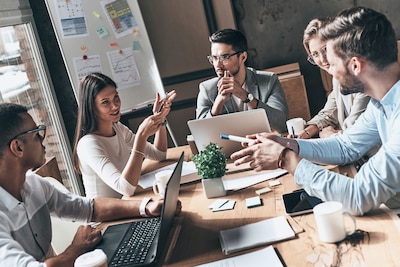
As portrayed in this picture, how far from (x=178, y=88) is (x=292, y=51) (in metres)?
1.07

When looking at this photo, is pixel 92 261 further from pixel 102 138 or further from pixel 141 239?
pixel 102 138

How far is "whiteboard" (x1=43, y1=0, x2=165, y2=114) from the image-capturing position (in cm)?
352

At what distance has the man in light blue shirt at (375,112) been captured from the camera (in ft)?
A: 4.23

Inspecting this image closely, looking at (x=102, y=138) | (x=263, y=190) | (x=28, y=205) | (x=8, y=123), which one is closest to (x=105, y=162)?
(x=102, y=138)

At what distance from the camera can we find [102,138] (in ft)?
7.66

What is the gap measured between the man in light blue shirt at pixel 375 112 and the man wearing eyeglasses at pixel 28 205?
48 cm

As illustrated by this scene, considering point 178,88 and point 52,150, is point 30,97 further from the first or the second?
point 178,88

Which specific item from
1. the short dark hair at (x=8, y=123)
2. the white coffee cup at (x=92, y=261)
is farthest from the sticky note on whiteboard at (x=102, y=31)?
the white coffee cup at (x=92, y=261)

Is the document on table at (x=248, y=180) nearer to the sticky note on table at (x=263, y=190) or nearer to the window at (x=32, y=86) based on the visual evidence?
the sticky note on table at (x=263, y=190)

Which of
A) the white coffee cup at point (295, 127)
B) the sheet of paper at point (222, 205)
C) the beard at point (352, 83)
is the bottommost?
the sheet of paper at point (222, 205)

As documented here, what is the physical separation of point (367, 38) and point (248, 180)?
0.72 m

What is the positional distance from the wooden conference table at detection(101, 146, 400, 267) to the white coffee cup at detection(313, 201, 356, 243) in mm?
21

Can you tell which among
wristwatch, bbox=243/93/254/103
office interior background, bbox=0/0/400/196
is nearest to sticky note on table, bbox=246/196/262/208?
wristwatch, bbox=243/93/254/103

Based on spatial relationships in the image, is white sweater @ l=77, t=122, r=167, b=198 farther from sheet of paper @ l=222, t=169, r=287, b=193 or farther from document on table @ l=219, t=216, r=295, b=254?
document on table @ l=219, t=216, r=295, b=254
